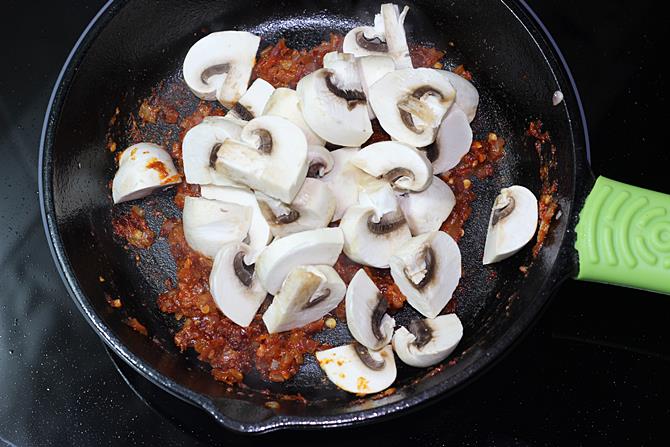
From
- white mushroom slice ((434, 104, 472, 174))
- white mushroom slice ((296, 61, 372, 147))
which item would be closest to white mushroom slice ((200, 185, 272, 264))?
white mushroom slice ((296, 61, 372, 147))

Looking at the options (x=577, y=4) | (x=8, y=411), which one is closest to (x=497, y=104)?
(x=577, y=4)

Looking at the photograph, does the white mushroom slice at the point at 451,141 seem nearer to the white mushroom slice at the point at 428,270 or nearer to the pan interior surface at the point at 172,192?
the pan interior surface at the point at 172,192

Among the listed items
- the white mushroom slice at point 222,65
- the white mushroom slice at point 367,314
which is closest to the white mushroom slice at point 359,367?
the white mushroom slice at point 367,314

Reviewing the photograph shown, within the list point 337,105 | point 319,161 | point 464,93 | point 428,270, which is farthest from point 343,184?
point 464,93

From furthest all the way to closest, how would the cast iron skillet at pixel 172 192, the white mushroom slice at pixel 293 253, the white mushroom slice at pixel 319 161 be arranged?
the white mushroom slice at pixel 319 161, the white mushroom slice at pixel 293 253, the cast iron skillet at pixel 172 192

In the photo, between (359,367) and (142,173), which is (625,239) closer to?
(359,367)

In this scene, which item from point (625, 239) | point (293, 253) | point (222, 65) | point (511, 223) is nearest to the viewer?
point (625, 239)
